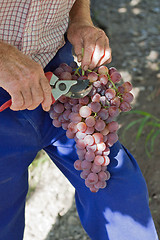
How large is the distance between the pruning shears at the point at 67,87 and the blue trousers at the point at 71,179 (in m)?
0.10

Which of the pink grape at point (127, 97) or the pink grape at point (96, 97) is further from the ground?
the pink grape at point (96, 97)

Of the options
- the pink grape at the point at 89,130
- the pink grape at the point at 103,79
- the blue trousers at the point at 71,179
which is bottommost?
the blue trousers at the point at 71,179

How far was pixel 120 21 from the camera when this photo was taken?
330 cm

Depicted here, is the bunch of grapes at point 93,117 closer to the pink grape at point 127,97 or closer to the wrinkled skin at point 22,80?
the pink grape at point 127,97

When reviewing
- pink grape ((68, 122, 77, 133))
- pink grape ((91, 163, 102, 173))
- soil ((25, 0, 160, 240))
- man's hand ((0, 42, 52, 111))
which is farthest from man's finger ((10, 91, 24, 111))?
soil ((25, 0, 160, 240))

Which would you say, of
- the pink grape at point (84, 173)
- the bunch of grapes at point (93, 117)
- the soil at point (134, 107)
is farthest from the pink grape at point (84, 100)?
the soil at point (134, 107)

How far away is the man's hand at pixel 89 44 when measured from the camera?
107cm

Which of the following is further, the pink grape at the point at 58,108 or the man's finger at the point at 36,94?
the pink grape at the point at 58,108

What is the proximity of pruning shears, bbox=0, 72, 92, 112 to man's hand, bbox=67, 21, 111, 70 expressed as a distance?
0.25 ft

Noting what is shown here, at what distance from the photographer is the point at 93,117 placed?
1022 mm

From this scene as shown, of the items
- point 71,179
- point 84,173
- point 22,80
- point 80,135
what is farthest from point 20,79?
point 71,179

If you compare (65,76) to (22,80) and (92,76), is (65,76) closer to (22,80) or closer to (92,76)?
(92,76)

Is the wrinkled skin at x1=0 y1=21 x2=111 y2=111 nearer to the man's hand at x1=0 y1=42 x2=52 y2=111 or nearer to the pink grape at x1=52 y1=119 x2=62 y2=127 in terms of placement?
the man's hand at x1=0 y1=42 x2=52 y2=111

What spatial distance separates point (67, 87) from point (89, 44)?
0.19m
